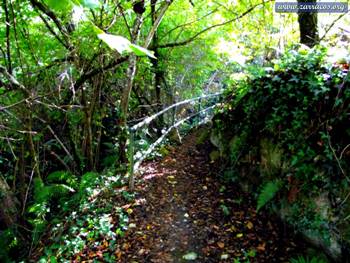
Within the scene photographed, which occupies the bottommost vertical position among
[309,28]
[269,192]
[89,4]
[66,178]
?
[66,178]

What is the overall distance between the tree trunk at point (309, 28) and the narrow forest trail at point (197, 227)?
2.97 metres

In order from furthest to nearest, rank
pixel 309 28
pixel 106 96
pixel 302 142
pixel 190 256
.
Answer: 1. pixel 106 96
2. pixel 309 28
3. pixel 302 142
4. pixel 190 256

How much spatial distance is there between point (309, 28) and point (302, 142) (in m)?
2.96

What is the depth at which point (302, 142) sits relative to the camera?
329cm

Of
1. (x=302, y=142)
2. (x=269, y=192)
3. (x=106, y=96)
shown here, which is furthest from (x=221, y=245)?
(x=106, y=96)

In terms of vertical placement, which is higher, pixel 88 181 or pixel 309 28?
pixel 309 28

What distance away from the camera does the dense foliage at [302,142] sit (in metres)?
2.93

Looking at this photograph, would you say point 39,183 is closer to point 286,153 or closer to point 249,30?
point 286,153

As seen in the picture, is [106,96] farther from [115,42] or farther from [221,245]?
[115,42]

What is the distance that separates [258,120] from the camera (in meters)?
4.09

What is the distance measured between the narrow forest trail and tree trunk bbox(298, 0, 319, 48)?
297 centimetres

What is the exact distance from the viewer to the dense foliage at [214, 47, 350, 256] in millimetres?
2928

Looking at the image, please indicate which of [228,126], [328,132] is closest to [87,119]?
[228,126]

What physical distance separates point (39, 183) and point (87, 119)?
1.43m
